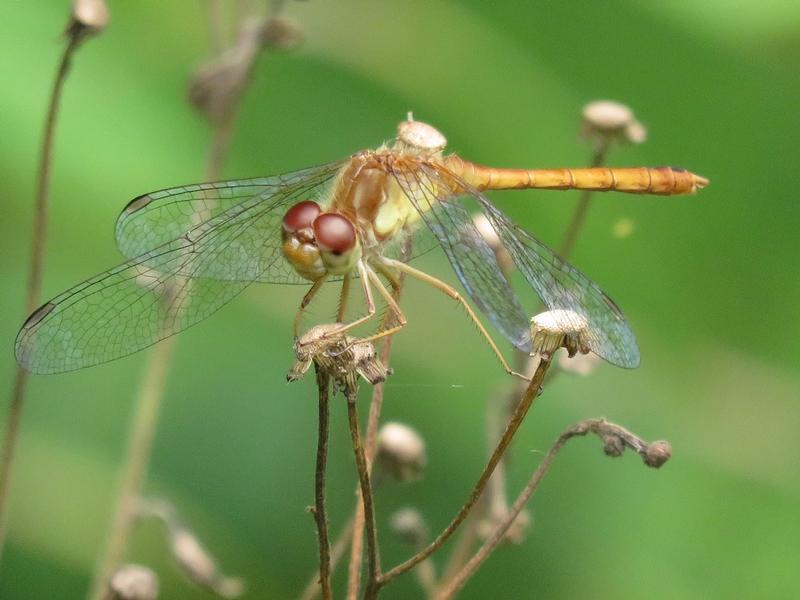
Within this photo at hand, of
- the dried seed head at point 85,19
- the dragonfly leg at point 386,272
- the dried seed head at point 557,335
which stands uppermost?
the dried seed head at point 85,19

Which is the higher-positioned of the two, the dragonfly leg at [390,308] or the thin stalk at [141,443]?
the dragonfly leg at [390,308]

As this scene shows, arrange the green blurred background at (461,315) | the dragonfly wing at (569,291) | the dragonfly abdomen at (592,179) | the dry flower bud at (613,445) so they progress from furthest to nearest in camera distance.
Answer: the green blurred background at (461,315)
the dragonfly abdomen at (592,179)
the dragonfly wing at (569,291)
the dry flower bud at (613,445)

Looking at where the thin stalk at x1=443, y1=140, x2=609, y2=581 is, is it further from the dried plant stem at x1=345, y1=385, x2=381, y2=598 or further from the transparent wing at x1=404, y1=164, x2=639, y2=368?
the dried plant stem at x1=345, y1=385, x2=381, y2=598

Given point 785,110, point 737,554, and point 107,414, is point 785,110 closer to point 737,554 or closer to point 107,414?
point 737,554

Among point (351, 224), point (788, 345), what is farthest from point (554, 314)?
point (788, 345)

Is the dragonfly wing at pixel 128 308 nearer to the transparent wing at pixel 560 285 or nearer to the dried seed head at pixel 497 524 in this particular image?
the transparent wing at pixel 560 285

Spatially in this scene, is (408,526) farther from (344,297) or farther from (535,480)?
(535,480)

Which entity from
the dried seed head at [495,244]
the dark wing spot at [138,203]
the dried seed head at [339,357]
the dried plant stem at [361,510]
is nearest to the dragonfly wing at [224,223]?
the dark wing spot at [138,203]
